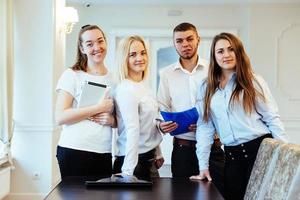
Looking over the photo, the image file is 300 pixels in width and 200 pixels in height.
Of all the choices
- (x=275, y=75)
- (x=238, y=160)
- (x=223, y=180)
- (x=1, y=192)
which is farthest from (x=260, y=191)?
(x=275, y=75)

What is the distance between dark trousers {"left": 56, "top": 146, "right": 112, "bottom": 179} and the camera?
2156 mm

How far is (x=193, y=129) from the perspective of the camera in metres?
2.37

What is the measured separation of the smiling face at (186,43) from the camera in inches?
99.0

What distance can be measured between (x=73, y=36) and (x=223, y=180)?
490cm

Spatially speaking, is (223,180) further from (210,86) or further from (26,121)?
(26,121)

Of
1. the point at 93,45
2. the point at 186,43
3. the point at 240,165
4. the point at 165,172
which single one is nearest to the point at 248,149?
the point at 240,165

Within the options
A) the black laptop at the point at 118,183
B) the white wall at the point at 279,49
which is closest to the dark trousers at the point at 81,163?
the black laptop at the point at 118,183

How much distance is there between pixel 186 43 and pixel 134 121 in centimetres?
71

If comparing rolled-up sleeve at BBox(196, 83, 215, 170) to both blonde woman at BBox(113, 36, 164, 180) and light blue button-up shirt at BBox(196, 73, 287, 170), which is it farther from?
blonde woman at BBox(113, 36, 164, 180)

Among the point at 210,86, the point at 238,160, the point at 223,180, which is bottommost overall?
the point at 223,180

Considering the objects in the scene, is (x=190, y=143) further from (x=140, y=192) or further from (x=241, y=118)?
(x=140, y=192)

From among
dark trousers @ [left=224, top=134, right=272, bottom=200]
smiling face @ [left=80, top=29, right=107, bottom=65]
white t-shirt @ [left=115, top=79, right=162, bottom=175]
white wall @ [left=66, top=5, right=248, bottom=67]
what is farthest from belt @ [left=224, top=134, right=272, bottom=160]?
white wall @ [left=66, top=5, right=248, bottom=67]

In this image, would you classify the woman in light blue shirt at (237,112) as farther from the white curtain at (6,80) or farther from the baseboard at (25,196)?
the baseboard at (25,196)

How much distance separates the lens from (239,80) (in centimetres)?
207
